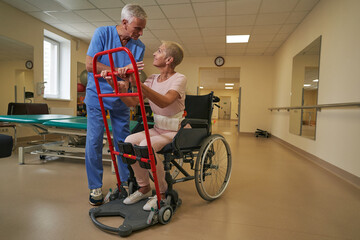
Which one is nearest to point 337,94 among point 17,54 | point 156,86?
point 156,86

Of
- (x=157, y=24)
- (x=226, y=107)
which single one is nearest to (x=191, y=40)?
(x=157, y=24)

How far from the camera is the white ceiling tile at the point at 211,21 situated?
4.48 m

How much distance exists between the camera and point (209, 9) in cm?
409

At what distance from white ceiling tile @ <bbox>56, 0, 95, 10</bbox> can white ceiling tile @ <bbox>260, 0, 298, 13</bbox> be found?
3197mm

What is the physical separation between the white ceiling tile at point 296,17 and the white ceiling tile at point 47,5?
4504 millimetres

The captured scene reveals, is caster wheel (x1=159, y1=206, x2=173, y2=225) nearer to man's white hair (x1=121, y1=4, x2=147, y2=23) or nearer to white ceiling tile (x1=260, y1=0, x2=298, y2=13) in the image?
man's white hair (x1=121, y1=4, x2=147, y2=23)

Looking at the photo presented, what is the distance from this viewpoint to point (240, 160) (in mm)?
3301

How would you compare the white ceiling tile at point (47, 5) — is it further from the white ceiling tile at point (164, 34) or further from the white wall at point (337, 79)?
the white wall at point (337, 79)

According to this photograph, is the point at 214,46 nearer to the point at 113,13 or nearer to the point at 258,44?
the point at 258,44

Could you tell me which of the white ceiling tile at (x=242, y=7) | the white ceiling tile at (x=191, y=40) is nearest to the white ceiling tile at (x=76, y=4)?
the white ceiling tile at (x=191, y=40)

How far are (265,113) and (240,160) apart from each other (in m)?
4.59

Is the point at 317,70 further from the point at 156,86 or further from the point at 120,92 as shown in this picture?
the point at 120,92

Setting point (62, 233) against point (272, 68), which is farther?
point (272, 68)

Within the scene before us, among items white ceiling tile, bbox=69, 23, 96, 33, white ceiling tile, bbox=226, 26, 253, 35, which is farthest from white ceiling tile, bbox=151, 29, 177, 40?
white ceiling tile, bbox=69, 23, 96, 33
